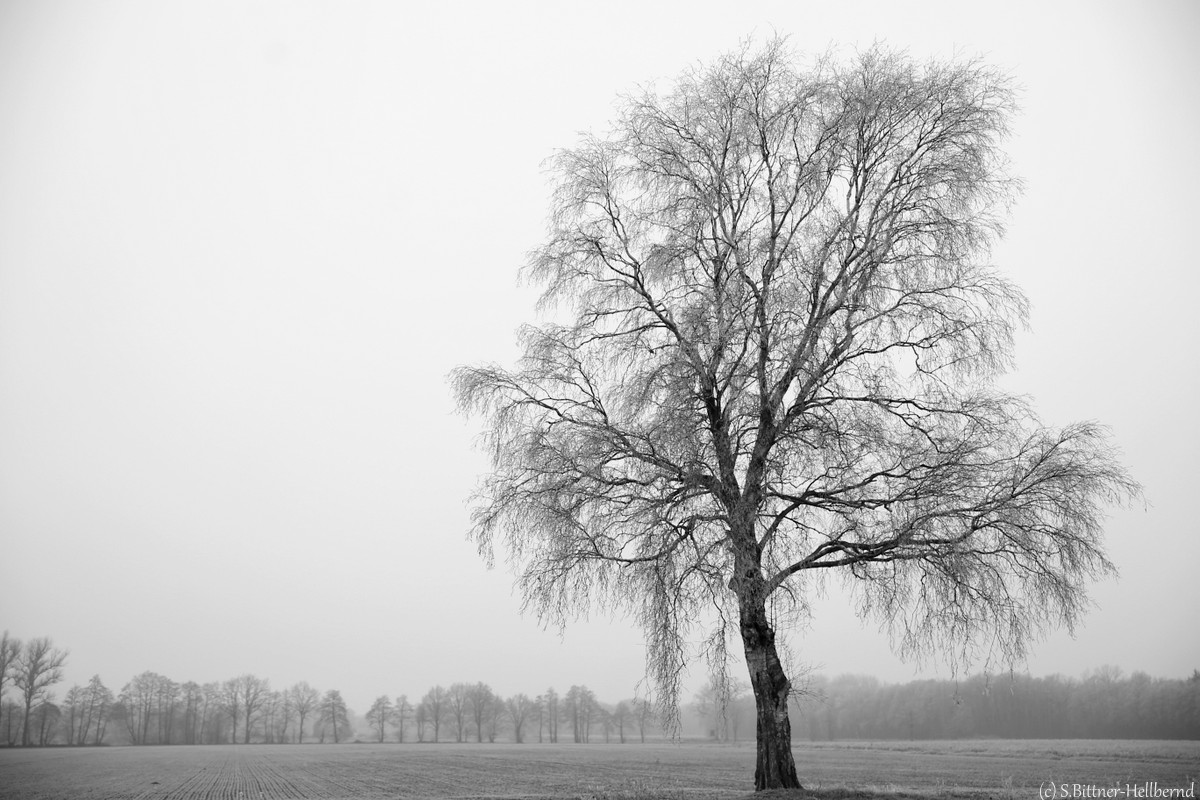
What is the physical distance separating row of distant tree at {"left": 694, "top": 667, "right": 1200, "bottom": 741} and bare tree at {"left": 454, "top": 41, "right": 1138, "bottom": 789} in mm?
48116

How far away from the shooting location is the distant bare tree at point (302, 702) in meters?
144

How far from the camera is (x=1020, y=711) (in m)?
81.5

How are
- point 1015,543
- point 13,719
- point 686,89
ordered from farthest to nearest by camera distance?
point 13,719, point 686,89, point 1015,543

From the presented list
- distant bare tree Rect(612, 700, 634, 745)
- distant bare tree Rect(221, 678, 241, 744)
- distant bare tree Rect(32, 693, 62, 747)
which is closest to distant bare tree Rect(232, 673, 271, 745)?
distant bare tree Rect(221, 678, 241, 744)

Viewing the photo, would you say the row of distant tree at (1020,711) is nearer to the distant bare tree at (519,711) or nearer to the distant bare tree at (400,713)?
the distant bare tree at (519,711)

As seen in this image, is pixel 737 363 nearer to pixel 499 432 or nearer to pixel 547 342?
pixel 547 342

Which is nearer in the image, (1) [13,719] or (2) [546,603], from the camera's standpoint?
(2) [546,603]

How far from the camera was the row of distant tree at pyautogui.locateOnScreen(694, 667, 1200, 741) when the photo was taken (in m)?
63.2

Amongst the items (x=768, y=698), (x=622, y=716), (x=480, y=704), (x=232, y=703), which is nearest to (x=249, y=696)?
(x=232, y=703)

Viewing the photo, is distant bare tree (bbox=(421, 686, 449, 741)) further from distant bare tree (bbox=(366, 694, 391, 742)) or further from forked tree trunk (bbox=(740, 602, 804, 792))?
forked tree trunk (bbox=(740, 602, 804, 792))

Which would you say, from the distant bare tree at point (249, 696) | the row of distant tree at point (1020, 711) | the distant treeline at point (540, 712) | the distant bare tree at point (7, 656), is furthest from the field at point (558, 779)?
the distant bare tree at point (249, 696)

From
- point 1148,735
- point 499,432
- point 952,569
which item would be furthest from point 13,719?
point 1148,735

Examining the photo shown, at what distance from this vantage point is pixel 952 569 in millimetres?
11984

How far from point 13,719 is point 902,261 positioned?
126337mm
